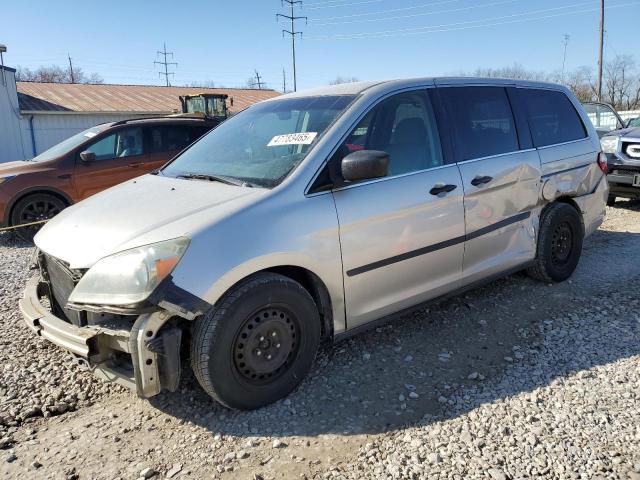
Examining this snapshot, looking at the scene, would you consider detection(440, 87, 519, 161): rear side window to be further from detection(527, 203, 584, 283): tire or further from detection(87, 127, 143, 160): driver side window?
detection(87, 127, 143, 160): driver side window

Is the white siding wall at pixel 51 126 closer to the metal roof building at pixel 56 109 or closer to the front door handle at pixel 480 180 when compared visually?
the metal roof building at pixel 56 109

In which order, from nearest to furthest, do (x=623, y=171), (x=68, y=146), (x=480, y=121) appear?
(x=480, y=121) → (x=68, y=146) → (x=623, y=171)

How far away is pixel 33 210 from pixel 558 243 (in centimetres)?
723

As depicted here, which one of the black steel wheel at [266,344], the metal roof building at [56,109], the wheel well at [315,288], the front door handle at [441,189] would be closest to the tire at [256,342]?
the black steel wheel at [266,344]

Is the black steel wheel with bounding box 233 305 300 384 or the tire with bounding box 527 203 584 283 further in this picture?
the tire with bounding box 527 203 584 283

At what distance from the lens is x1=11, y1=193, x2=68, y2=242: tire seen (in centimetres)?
776

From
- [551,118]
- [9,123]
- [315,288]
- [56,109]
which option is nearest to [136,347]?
[315,288]

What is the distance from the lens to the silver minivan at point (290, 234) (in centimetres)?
266

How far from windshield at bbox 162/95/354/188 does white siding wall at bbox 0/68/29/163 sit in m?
20.5

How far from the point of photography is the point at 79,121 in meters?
24.0

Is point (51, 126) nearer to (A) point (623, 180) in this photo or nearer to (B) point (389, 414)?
(A) point (623, 180)

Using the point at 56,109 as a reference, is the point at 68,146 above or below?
below

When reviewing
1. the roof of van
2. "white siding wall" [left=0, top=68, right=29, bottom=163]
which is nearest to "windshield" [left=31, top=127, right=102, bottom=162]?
the roof of van

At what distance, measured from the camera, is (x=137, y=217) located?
118 inches
